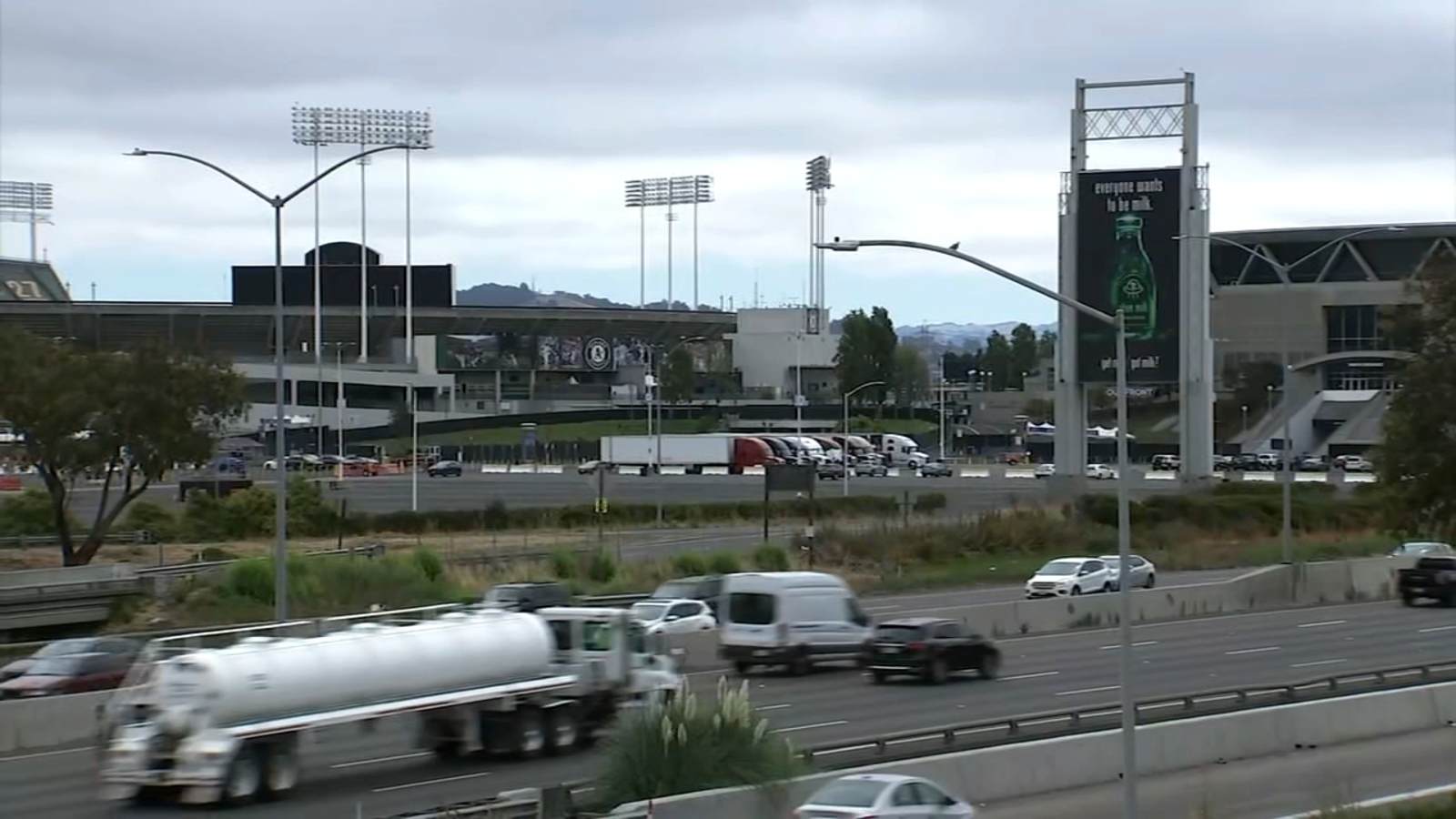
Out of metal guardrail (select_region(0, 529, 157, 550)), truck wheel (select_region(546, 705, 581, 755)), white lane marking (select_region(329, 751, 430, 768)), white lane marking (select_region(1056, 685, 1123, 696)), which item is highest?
metal guardrail (select_region(0, 529, 157, 550))

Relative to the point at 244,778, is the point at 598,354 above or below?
above

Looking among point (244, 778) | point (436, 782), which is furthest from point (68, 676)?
point (244, 778)

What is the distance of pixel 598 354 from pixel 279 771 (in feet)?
471

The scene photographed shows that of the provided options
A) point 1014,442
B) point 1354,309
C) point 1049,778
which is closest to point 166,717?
point 1049,778

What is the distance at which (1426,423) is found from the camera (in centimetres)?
3158

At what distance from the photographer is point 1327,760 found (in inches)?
1137

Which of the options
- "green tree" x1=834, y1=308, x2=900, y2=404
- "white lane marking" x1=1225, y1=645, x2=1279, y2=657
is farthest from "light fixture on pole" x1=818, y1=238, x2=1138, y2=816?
"green tree" x1=834, y1=308, x2=900, y2=404

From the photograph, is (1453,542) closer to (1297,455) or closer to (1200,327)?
(1200,327)

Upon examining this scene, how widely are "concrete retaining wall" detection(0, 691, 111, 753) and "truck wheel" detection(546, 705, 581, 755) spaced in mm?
7041

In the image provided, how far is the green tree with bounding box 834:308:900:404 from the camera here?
155 metres

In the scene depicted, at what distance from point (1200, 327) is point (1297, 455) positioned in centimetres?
5825

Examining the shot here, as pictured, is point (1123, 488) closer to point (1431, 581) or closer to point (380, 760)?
point (380, 760)

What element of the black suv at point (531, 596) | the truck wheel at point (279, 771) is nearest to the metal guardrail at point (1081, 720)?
the truck wheel at point (279, 771)

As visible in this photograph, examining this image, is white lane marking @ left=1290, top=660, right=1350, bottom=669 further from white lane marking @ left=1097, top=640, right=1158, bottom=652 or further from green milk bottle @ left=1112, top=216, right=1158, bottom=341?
green milk bottle @ left=1112, top=216, right=1158, bottom=341
